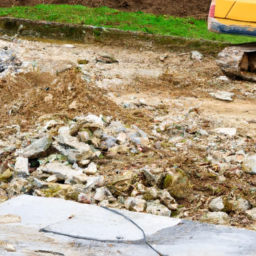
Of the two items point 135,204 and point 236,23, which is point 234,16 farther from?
point 135,204

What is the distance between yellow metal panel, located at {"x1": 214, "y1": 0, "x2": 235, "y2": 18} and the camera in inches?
278

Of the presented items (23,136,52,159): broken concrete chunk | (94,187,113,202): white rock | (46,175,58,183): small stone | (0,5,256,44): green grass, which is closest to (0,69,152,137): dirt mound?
(23,136,52,159): broken concrete chunk

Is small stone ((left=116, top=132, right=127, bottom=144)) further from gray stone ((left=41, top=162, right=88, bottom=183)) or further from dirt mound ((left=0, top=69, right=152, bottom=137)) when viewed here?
gray stone ((left=41, top=162, right=88, bottom=183))

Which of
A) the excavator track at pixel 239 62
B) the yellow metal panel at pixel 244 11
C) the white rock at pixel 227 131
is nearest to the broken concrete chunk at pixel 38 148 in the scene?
the white rock at pixel 227 131

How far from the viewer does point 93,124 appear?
5770 millimetres

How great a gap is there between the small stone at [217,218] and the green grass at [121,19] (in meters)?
9.21

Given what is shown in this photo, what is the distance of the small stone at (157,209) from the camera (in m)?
4.05

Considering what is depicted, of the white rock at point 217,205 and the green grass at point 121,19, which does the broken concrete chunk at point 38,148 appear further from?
the green grass at point 121,19

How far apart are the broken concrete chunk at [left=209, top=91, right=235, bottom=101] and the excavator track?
2.74 ft

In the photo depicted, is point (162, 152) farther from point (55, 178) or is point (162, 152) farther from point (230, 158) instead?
point (55, 178)

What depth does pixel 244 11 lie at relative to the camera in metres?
7.01

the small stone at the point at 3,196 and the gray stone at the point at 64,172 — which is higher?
the gray stone at the point at 64,172

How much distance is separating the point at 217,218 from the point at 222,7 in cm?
443

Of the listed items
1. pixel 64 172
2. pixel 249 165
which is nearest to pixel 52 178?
pixel 64 172
